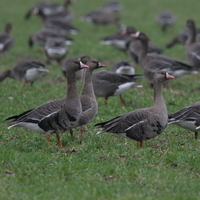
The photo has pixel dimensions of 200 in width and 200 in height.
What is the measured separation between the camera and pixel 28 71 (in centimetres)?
1405

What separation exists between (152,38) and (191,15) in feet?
23.8

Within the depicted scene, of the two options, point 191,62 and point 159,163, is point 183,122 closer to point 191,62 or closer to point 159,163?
point 159,163

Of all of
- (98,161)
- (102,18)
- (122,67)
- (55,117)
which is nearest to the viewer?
(98,161)

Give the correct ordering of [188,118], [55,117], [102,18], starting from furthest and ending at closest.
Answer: [102,18] → [188,118] → [55,117]

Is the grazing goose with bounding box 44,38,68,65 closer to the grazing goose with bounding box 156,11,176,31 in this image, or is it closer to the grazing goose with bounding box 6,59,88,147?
the grazing goose with bounding box 6,59,88,147

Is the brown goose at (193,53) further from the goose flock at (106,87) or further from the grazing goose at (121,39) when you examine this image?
the grazing goose at (121,39)

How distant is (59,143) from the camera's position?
28.5ft

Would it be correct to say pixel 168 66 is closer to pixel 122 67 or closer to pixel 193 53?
pixel 122 67

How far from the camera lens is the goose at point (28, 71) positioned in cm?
1405

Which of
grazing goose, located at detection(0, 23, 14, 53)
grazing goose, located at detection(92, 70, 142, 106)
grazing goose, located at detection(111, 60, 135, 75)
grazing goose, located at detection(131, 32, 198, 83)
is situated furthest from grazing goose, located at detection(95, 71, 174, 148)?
grazing goose, located at detection(0, 23, 14, 53)

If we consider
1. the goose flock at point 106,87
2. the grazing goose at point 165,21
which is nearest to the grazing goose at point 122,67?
the goose flock at point 106,87

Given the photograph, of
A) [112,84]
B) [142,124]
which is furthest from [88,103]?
[112,84]

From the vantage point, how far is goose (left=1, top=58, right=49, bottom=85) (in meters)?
14.1

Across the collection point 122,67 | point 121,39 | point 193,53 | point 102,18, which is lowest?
point 102,18
